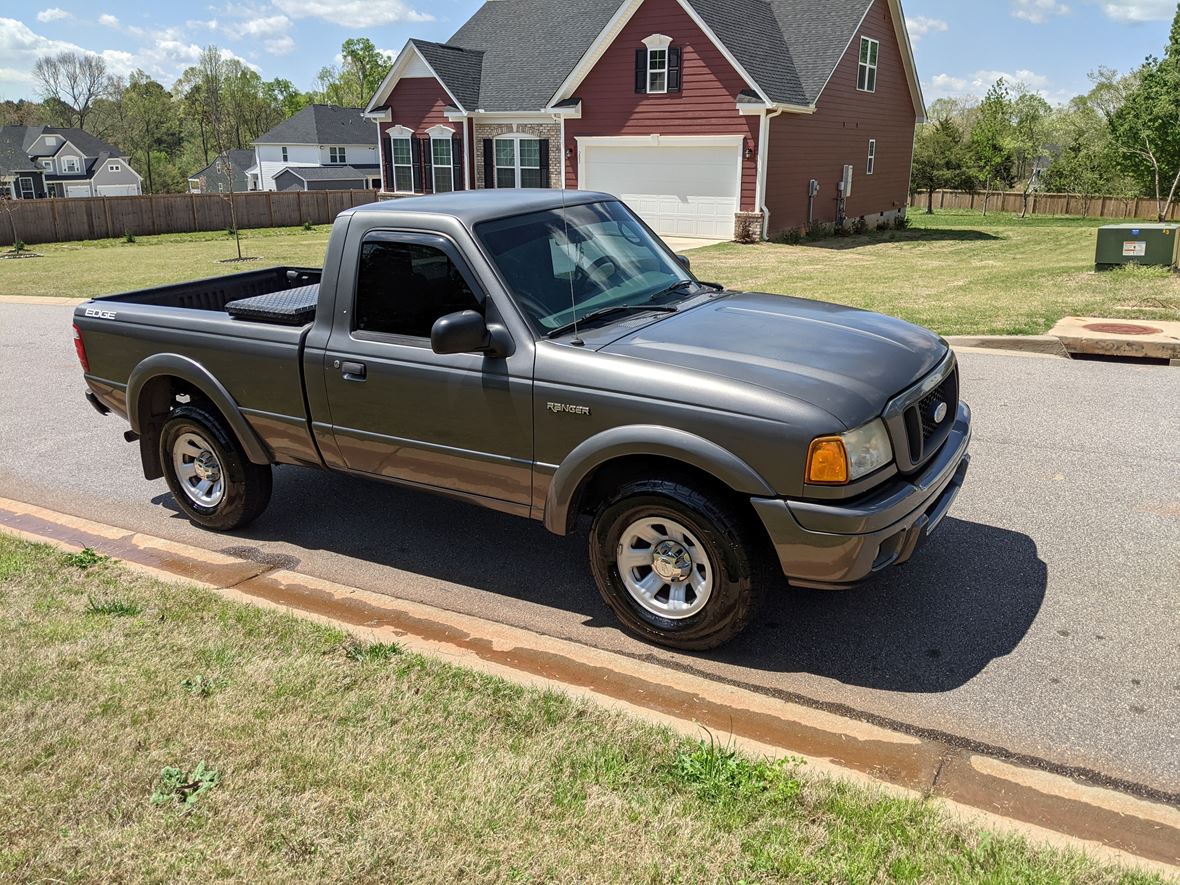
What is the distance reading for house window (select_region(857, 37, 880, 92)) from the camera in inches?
1141

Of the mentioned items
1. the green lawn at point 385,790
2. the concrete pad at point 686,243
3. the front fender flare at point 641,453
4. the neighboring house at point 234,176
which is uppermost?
the neighboring house at point 234,176

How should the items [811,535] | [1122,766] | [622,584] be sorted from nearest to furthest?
[1122,766]
[811,535]
[622,584]

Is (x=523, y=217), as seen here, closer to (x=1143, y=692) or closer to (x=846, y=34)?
(x=1143, y=692)

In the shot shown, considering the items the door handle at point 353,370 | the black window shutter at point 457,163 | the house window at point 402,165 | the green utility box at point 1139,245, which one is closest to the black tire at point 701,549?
the door handle at point 353,370

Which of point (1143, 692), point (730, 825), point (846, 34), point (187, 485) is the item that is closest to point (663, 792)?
point (730, 825)

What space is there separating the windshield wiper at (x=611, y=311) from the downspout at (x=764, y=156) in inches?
814

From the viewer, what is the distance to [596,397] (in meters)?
4.37

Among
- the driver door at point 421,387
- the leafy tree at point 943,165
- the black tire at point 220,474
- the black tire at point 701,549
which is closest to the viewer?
the black tire at point 701,549

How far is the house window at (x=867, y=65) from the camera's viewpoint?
95.1 ft

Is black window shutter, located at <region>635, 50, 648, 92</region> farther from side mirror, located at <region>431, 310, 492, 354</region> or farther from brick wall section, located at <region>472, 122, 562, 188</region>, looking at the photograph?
side mirror, located at <region>431, 310, 492, 354</region>

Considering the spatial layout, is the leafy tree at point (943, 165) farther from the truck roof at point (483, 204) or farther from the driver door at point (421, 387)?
the driver door at point (421, 387)

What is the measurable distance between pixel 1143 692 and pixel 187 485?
216 inches

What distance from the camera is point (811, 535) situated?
13.2ft

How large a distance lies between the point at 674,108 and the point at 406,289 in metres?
22.2
